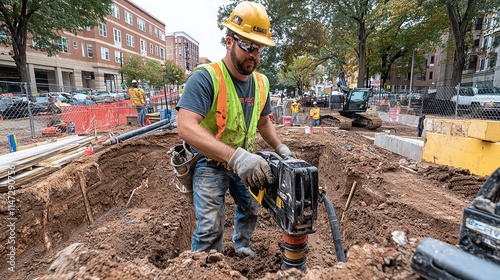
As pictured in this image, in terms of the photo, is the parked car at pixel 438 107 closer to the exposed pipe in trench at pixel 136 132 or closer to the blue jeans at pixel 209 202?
the exposed pipe in trench at pixel 136 132

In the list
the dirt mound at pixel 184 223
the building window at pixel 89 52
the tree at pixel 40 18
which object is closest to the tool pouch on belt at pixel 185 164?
the dirt mound at pixel 184 223

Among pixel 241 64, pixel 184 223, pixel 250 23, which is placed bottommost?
pixel 184 223

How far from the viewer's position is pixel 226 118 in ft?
7.50

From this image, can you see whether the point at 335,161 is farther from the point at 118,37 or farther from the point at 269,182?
the point at 118,37

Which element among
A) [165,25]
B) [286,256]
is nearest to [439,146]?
[286,256]

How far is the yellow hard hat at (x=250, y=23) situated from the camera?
2150 millimetres

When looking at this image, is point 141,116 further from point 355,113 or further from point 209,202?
point 355,113

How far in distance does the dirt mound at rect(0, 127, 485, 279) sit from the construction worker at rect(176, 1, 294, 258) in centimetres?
45

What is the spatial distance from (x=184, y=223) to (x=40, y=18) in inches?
777

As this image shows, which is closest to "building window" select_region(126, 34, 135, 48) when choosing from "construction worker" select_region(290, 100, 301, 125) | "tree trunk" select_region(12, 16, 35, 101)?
"tree trunk" select_region(12, 16, 35, 101)

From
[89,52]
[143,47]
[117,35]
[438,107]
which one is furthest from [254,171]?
[143,47]

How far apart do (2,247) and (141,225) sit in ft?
5.32

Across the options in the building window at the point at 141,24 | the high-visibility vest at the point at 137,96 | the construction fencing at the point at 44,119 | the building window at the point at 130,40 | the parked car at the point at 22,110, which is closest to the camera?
the construction fencing at the point at 44,119

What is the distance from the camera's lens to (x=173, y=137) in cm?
771
